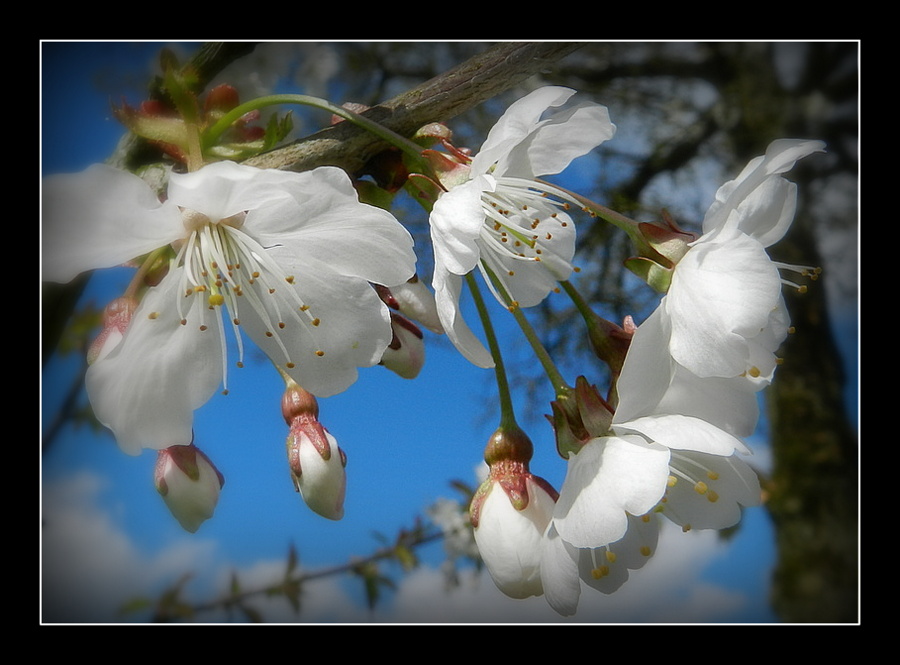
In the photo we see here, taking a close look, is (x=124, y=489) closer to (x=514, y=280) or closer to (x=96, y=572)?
(x=96, y=572)

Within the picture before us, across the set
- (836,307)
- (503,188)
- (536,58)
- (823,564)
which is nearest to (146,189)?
(503,188)

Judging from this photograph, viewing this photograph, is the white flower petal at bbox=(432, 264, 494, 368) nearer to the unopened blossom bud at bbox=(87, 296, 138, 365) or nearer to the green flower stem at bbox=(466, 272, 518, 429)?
the green flower stem at bbox=(466, 272, 518, 429)

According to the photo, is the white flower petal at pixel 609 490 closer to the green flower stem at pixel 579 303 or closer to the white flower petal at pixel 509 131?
the green flower stem at pixel 579 303

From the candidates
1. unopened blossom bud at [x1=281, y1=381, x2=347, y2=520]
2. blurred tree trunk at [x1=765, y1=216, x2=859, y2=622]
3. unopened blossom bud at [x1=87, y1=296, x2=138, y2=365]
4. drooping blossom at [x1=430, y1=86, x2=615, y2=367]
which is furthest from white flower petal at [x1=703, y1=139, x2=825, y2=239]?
blurred tree trunk at [x1=765, y1=216, x2=859, y2=622]

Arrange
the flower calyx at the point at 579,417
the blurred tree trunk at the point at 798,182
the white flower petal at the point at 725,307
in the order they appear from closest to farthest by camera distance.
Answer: the white flower petal at the point at 725,307
the flower calyx at the point at 579,417
the blurred tree trunk at the point at 798,182

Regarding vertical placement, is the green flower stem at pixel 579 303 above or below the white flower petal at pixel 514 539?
above

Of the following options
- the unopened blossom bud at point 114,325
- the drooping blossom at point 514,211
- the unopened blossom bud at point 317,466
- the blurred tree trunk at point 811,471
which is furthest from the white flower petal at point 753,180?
the blurred tree trunk at point 811,471
